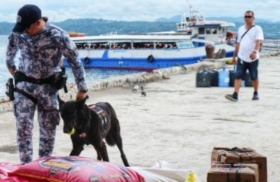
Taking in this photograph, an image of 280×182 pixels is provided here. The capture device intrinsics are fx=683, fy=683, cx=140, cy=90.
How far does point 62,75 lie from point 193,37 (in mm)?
42047

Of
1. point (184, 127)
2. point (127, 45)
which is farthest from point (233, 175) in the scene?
point (127, 45)

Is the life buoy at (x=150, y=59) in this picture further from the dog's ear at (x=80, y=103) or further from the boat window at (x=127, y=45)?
the dog's ear at (x=80, y=103)

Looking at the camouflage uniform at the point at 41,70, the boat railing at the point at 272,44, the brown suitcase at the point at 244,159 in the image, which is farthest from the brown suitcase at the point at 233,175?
the boat railing at the point at 272,44

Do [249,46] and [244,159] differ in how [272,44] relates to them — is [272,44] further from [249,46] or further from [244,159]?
[244,159]

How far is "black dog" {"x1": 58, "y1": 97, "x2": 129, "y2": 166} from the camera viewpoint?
546 cm

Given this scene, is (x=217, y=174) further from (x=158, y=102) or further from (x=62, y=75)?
(x=158, y=102)

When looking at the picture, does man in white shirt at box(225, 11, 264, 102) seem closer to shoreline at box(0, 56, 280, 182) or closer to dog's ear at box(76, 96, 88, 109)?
shoreline at box(0, 56, 280, 182)

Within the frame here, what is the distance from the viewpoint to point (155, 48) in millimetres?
47406

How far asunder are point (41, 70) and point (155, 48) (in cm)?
4213

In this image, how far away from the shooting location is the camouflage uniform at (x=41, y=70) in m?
5.32

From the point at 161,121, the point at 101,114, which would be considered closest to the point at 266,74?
the point at 161,121

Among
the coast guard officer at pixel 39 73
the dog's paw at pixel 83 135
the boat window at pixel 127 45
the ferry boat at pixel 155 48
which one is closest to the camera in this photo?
the coast guard officer at pixel 39 73

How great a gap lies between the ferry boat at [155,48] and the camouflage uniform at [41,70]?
39043mm

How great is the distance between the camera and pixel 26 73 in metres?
5.45
